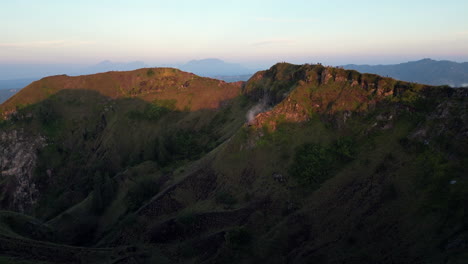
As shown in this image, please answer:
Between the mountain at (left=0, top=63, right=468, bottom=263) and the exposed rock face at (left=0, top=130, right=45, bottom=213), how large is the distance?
Answer: 1.35ft

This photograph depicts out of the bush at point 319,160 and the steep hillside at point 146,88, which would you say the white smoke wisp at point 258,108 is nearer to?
the steep hillside at point 146,88

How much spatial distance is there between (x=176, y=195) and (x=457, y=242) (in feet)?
78.7

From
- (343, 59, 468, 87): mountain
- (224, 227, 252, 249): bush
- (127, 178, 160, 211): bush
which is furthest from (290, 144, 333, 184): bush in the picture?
(343, 59, 468, 87): mountain

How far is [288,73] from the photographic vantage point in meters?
46.8

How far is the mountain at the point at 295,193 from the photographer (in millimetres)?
18750

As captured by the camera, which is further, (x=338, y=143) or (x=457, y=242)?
(x=338, y=143)

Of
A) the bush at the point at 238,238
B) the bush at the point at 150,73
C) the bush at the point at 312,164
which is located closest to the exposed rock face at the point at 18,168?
the bush at the point at 150,73

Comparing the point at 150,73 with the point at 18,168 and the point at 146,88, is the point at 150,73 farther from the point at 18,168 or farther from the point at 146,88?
the point at 18,168

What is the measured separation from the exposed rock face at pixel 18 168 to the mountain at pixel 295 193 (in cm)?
41

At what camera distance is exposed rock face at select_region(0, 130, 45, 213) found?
4950 cm

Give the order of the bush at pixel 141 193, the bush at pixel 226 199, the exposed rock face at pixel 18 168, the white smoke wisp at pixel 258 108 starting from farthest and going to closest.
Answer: the exposed rock face at pixel 18 168 < the white smoke wisp at pixel 258 108 < the bush at pixel 141 193 < the bush at pixel 226 199

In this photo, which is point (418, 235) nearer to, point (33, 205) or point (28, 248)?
point (28, 248)

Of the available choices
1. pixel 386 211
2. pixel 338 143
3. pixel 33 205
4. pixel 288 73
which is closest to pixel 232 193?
pixel 338 143

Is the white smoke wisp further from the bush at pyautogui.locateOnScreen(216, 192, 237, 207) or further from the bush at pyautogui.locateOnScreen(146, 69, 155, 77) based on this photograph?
the bush at pyautogui.locateOnScreen(146, 69, 155, 77)
